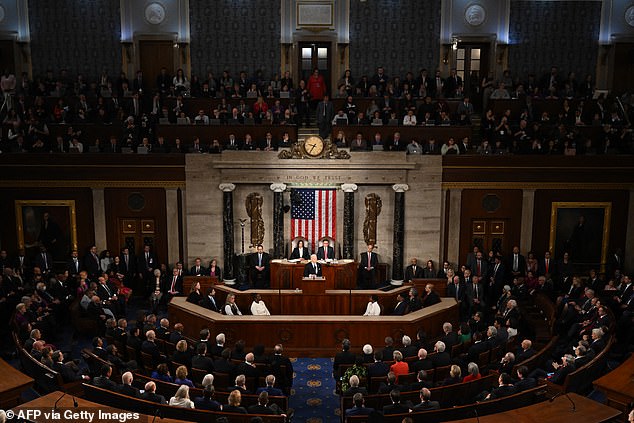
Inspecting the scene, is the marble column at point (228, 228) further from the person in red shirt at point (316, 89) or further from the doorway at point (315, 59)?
the doorway at point (315, 59)

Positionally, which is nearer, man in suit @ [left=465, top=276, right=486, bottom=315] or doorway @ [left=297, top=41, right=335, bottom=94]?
man in suit @ [left=465, top=276, right=486, bottom=315]

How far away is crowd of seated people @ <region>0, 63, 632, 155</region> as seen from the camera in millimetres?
19984

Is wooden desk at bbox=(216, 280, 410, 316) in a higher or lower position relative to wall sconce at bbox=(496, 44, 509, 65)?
lower

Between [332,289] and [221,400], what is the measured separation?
21.3 ft

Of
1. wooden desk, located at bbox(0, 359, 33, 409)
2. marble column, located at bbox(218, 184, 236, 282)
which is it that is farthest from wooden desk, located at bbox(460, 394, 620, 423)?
marble column, located at bbox(218, 184, 236, 282)

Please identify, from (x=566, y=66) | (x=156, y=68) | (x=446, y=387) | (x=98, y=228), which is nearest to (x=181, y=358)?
(x=446, y=387)

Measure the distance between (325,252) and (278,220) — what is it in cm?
178

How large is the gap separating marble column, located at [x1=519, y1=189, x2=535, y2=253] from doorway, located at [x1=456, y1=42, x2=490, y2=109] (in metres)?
6.19

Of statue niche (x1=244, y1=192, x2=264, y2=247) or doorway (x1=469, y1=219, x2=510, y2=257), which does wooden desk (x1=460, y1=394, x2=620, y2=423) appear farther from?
statue niche (x1=244, y1=192, x2=264, y2=247)

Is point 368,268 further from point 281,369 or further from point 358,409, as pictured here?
point 358,409

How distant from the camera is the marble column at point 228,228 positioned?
63.5 ft

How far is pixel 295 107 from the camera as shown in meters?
21.5

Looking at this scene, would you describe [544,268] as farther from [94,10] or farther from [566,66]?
[94,10]

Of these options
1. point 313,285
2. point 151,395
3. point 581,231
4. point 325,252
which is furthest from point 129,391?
point 581,231
